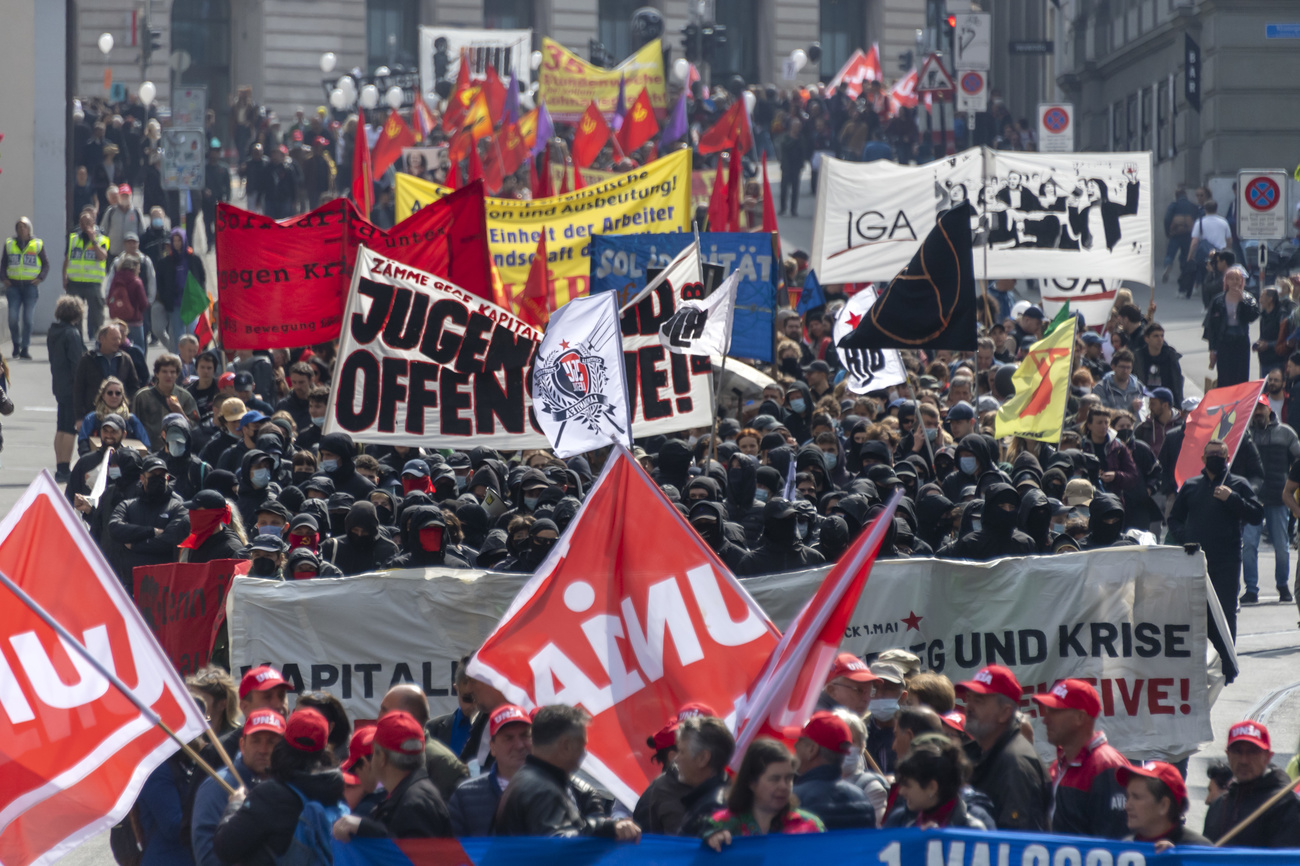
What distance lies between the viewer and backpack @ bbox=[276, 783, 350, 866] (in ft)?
19.2

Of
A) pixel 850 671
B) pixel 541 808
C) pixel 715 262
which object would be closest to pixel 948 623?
pixel 850 671

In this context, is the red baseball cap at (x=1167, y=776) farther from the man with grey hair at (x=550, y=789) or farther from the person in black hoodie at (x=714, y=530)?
the person in black hoodie at (x=714, y=530)

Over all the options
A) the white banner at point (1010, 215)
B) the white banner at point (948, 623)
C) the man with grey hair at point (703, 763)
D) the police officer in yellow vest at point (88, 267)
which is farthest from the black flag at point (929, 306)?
the police officer in yellow vest at point (88, 267)

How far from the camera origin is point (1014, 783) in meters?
6.32

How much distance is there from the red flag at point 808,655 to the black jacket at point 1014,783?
637 mm

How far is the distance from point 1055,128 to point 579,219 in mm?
11858

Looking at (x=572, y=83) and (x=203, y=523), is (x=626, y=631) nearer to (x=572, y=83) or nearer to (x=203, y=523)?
(x=203, y=523)

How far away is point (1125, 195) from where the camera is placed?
57.3ft

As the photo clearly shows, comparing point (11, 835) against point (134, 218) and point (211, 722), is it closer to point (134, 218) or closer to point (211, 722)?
point (211, 722)

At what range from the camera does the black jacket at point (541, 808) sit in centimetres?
585


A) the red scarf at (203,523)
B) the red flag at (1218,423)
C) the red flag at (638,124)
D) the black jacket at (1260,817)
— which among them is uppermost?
the red flag at (638,124)

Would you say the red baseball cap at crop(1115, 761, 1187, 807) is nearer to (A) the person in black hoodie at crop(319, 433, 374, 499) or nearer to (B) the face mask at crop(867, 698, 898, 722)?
(B) the face mask at crop(867, 698, 898, 722)

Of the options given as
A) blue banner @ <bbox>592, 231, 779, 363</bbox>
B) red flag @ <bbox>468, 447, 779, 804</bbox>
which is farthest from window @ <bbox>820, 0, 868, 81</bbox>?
red flag @ <bbox>468, 447, 779, 804</bbox>

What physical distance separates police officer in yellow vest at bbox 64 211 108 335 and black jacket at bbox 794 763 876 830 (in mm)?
17316
